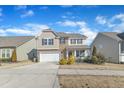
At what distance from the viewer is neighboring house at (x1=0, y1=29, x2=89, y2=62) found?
122 feet

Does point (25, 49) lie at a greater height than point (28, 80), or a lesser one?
greater

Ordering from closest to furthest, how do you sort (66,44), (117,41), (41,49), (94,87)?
(94,87)
(117,41)
(41,49)
(66,44)

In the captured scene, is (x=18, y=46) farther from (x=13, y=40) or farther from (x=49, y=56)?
(x=49, y=56)

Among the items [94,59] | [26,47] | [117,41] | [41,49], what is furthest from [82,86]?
[26,47]

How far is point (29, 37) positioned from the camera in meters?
41.6

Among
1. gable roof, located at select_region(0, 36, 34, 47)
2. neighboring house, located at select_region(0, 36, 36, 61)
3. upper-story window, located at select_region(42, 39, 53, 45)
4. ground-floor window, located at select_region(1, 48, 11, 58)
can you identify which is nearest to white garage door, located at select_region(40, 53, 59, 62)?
upper-story window, located at select_region(42, 39, 53, 45)

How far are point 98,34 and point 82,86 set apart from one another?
28056 millimetres

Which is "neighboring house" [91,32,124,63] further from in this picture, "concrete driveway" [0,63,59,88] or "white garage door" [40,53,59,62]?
"concrete driveway" [0,63,59,88]

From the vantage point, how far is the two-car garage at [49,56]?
1463 inches

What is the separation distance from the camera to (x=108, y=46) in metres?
35.7

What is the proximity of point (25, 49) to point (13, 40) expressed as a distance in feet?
10.1

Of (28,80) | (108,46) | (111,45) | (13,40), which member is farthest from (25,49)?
(28,80)

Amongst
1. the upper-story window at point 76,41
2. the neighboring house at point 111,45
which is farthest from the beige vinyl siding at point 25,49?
the neighboring house at point 111,45
